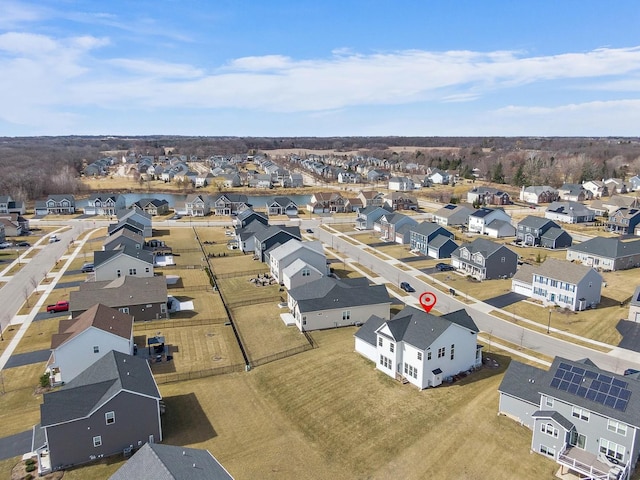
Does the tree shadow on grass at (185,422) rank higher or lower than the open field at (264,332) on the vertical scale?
lower

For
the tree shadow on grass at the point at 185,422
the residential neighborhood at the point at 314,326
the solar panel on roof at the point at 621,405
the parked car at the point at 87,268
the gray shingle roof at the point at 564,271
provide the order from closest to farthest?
1. the solar panel on roof at the point at 621,405
2. the residential neighborhood at the point at 314,326
3. the tree shadow on grass at the point at 185,422
4. the gray shingle roof at the point at 564,271
5. the parked car at the point at 87,268

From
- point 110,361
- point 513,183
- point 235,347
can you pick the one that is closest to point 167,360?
point 235,347

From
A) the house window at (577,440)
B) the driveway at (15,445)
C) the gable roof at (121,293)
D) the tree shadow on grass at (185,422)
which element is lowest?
the tree shadow on grass at (185,422)

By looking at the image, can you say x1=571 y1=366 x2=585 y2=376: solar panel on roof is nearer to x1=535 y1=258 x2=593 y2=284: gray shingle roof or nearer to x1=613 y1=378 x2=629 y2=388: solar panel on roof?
x1=613 y1=378 x2=629 y2=388: solar panel on roof

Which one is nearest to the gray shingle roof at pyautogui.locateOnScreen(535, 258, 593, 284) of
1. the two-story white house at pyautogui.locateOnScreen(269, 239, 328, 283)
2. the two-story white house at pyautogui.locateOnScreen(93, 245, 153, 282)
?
the two-story white house at pyautogui.locateOnScreen(269, 239, 328, 283)

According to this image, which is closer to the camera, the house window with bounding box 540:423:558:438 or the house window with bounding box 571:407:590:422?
the house window with bounding box 571:407:590:422

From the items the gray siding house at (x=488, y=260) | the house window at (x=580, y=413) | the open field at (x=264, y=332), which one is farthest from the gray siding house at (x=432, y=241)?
the house window at (x=580, y=413)

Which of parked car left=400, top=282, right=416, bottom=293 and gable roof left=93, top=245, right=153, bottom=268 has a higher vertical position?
gable roof left=93, top=245, right=153, bottom=268

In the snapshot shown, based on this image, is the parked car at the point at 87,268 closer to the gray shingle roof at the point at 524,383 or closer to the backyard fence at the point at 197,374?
the backyard fence at the point at 197,374

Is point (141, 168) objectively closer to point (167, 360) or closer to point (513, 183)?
point (513, 183)
